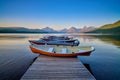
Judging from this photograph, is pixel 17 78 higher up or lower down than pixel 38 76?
lower down

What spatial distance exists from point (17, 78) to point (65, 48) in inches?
244

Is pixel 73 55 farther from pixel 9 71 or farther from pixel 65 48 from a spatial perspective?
pixel 9 71

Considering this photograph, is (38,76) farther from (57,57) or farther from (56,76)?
(57,57)

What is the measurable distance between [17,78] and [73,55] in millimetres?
5045

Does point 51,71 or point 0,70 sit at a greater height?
point 51,71

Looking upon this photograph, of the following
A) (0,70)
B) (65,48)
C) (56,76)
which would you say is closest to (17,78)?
(0,70)

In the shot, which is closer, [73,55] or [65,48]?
[73,55]

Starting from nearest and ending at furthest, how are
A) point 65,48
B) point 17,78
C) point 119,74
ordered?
1. point 17,78
2. point 119,74
3. point 65,48

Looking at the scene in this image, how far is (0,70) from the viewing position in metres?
10.4

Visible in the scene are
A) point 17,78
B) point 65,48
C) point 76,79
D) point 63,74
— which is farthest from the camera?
point 65,48

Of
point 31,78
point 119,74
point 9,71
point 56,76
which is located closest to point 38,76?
point 31,78

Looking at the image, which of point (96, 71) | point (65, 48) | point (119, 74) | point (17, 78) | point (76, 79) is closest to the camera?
point (76, 79)

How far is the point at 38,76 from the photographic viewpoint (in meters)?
6.66

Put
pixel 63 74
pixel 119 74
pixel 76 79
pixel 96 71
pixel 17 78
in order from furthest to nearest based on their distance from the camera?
pixel 96 71
pixel 119 74
pixel 17 78
pixel 63 74
pixel 76 79
